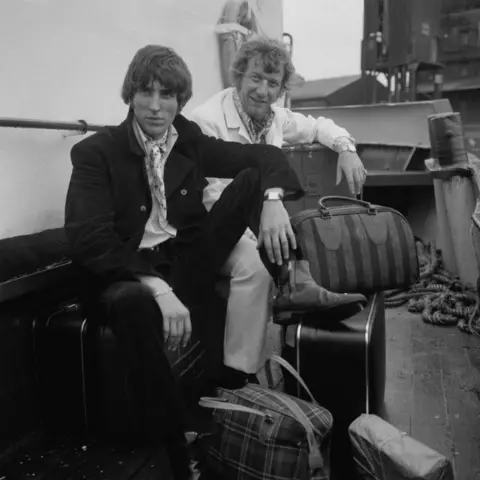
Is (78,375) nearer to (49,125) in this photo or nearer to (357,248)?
(49,125)

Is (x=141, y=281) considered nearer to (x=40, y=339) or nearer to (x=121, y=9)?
(x=40, y=339)

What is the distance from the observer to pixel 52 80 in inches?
76.1

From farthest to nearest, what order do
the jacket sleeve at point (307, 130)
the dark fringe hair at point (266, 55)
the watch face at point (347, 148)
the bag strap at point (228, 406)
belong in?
the jacket sleeve at point (307, 130) < the watch face at point (347, 148) < the dark fringe hair at point (266, 55) < the bag strap at point (228, 406)

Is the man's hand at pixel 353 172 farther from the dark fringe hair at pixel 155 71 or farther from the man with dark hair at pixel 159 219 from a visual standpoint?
the dark fringe hair at pixel 155 71

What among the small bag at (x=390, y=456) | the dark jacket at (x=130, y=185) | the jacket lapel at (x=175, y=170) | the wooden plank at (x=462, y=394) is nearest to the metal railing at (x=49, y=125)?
the dark jacket at (x=130, y=185)

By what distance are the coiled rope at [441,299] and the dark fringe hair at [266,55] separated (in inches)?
51.9

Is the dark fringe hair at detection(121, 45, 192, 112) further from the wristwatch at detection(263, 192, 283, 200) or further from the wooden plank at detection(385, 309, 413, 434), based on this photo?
the wooden plank at detection(385, 309, 413, 434)

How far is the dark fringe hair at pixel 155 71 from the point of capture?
1.64 metres

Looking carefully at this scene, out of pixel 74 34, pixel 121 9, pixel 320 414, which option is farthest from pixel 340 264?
pixel 121 9

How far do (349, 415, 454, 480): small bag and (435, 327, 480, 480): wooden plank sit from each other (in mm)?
273

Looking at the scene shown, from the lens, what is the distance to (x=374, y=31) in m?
8.50

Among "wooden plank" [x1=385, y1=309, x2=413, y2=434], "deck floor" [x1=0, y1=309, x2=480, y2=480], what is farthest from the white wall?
"wooden plank" [x1=385, y1=309, x2=413, y2=434]

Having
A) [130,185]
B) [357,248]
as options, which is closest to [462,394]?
[357,248]

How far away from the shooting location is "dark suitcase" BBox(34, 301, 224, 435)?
5.68ft
